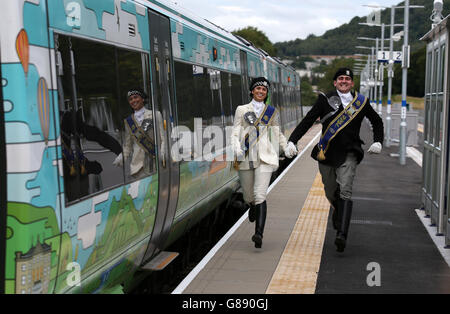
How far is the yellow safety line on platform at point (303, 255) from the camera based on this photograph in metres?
6.00

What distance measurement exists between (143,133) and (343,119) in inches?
99.1

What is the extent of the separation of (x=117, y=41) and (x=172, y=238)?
2682 mm

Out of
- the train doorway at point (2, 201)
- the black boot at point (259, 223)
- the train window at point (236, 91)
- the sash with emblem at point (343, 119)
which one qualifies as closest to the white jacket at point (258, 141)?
the black boot at point (259, 223)

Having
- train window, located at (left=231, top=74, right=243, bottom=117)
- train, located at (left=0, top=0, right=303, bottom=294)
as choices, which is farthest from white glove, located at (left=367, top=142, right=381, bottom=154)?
train window, located at (left=231, top=74, right=243, bottom=117)

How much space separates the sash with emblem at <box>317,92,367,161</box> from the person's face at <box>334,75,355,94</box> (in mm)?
129

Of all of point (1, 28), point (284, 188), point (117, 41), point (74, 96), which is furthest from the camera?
point (284, 188)

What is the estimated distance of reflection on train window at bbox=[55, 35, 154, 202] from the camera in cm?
411

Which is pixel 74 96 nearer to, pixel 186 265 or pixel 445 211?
pixel 186 265
